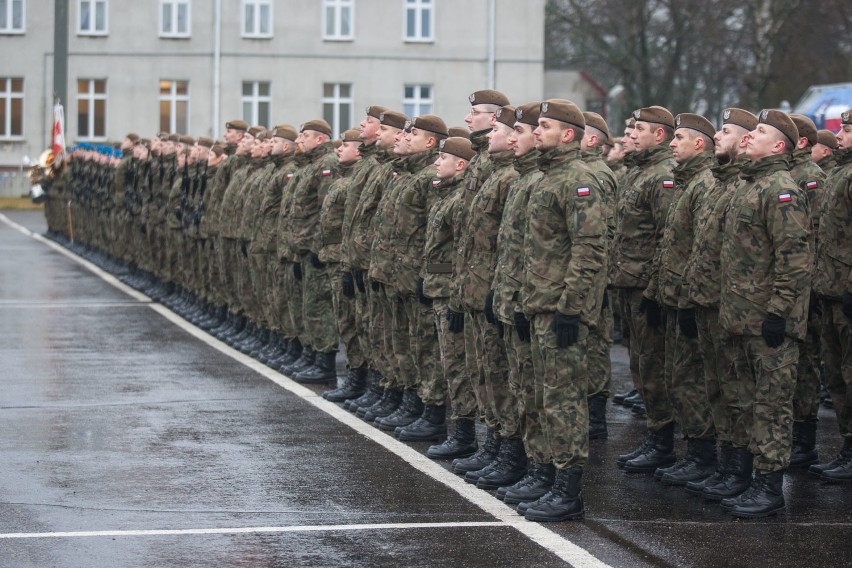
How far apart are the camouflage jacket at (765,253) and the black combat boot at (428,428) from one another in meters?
2.57

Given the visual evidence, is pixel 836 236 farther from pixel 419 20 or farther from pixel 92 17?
pixel 92 17

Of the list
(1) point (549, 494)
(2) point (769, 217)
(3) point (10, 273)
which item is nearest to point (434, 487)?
(1) point (549, 494)

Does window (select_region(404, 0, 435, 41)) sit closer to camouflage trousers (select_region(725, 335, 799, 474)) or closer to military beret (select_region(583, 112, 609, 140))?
military beret (select_region(583, 112, 609, 140))

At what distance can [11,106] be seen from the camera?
2130 inches

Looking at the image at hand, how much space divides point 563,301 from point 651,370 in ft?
6.19

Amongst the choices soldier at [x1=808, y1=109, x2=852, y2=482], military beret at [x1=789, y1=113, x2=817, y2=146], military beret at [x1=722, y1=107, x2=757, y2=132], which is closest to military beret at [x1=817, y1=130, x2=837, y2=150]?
military beret at [x1=789, y1=113, x2=817, y2=146]

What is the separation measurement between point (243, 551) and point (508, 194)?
99.8 inches

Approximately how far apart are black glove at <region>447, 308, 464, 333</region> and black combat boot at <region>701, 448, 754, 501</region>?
1.80 meters

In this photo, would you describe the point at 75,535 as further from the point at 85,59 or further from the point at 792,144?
the point at 85,59

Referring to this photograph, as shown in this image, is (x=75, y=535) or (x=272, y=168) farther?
(x=272, y=168)

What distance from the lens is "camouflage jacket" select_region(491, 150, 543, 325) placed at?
27.7 feet

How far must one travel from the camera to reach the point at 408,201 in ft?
35.3

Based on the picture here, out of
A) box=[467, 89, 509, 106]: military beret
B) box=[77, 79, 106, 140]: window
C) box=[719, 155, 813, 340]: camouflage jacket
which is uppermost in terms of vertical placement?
box=[77, 79, 106, 140]: window

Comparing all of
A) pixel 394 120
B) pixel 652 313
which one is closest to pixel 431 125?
pixel 394 120
